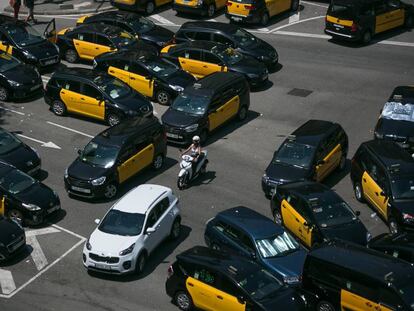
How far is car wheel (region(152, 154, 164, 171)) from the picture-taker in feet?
94.7

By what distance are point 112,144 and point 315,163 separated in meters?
6.45

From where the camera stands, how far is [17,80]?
3381cm

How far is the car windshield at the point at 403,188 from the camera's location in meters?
25.5

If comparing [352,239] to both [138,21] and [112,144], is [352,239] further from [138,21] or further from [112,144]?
[138,21]

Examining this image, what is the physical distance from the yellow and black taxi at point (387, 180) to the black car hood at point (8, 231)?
10.5m

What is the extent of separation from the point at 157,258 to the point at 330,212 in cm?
502

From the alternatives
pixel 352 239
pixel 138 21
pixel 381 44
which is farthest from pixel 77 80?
pixel 381 44

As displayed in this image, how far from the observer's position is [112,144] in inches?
1085

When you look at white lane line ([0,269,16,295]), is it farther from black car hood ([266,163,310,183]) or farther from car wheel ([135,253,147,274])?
black car hood ([266,163,310,183])

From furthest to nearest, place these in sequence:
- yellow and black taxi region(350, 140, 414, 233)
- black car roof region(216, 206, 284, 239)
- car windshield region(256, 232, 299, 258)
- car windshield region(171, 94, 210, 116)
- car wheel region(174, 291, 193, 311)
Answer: car windshield region(171, 94, 210, 116) → yellow and black taxi region(350, 140, 414, 233) → black car roof region(216, 206, 284, 239) → car windshield region(256, 232, 299, 258) → car wheel region(174, 291, 193, 311)

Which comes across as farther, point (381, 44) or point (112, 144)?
point (381, 44)

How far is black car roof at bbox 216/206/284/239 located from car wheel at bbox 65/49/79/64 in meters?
16.3

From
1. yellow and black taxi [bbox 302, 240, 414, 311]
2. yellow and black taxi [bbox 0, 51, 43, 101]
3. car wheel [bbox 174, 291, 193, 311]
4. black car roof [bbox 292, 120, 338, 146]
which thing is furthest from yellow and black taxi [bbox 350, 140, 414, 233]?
yellow and black taxi [bbox 0, 51, 43, 101]

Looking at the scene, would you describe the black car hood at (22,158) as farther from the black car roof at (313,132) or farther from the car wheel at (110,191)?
the black car roof at (313,132)
